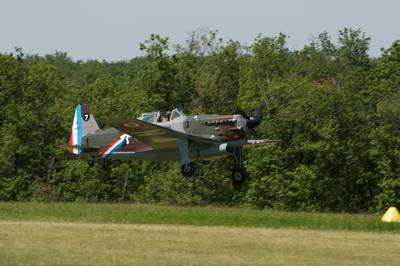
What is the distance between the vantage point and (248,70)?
45.7 m

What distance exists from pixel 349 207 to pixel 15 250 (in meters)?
23.5

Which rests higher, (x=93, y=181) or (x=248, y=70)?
Result: (x=248, y=70)

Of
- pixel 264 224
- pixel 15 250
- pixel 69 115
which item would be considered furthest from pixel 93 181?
→ pixel 15 250

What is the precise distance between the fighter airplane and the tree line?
303 centimetres

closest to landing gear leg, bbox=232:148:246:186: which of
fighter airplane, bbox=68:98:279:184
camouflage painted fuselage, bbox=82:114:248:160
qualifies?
fighter airplane, bbox=68:98:279:184

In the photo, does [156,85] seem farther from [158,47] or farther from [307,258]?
[307,258]

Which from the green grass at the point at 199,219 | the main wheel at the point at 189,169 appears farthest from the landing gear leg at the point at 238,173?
the green grass at the point at 199,219

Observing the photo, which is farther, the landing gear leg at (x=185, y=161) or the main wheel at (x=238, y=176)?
the main wheel at (x=238, y=176)

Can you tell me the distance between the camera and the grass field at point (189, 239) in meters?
14.6

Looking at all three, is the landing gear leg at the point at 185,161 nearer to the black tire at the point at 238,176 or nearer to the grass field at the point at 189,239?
the black tire at the point at 238,176

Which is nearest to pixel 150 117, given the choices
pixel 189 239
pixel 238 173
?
pixel 238 173

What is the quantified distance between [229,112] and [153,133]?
1314cm

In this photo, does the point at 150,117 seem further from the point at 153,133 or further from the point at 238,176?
the point at 238,176

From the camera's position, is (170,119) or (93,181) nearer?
(170,119)
